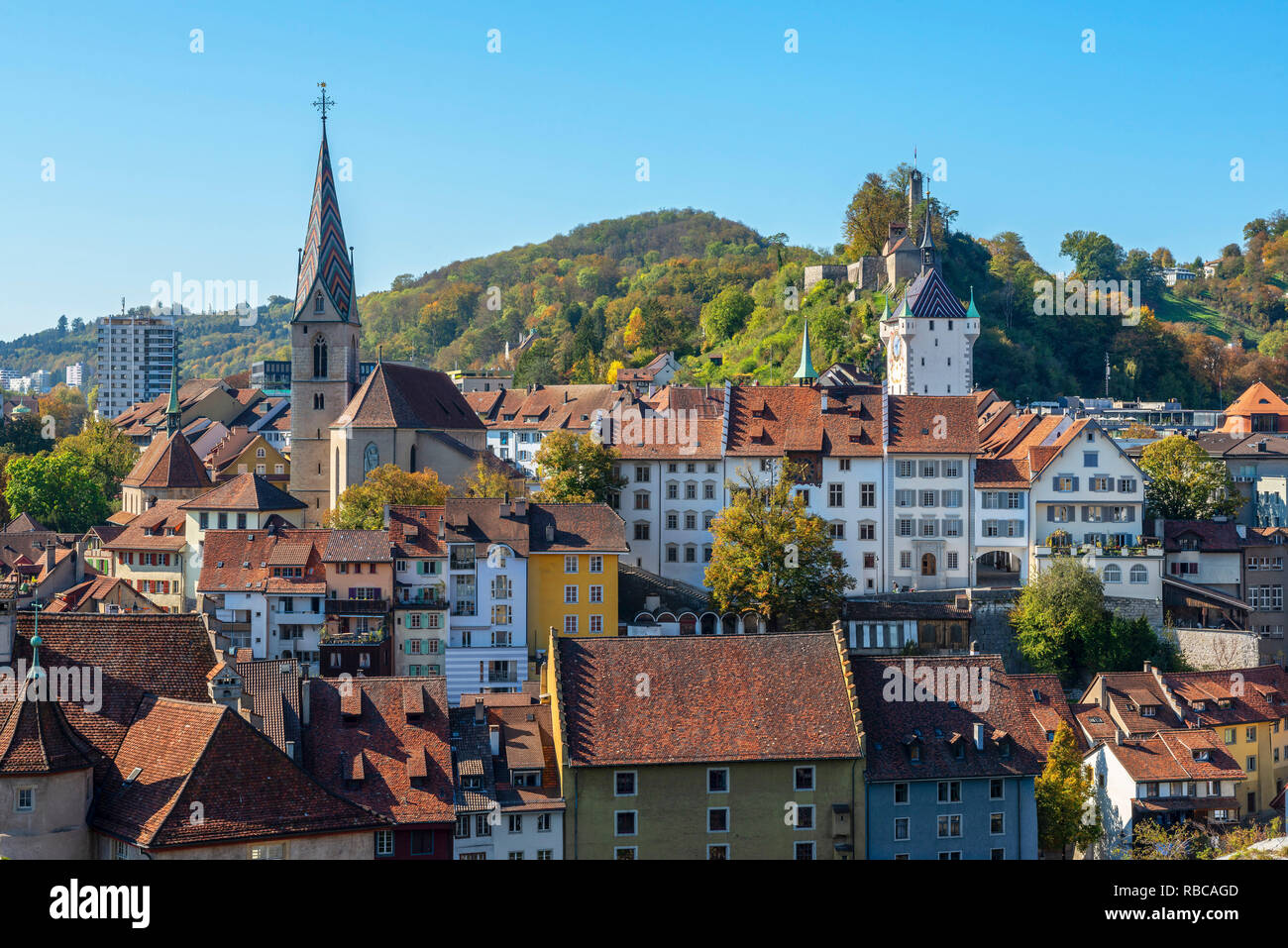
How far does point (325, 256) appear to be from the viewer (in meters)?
91.4

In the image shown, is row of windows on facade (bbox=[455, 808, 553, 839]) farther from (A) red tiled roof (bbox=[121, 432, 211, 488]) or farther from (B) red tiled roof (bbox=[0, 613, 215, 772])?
(A) red tiled roof (bbox=[121, 432, 211, 488])

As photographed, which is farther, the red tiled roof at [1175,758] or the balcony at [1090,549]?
the balcony at [1090,549]

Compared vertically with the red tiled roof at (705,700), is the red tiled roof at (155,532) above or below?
above

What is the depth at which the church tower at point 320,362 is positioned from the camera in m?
88.9

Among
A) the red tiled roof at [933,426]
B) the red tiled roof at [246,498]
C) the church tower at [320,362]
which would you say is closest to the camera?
the red tiled roof at [933,426]

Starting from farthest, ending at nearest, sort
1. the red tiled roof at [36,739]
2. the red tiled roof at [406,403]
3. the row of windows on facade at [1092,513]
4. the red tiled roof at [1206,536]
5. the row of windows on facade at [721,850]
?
1. the red tiled roof at [406,403]
2. the red tiled roof at [1206,536]
3. the row of windows on facade at [1092,513]
4. the row of windows on facade at [721,850]
5. the red tiled roof at [36,739]

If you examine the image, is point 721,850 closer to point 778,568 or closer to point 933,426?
point 778,568

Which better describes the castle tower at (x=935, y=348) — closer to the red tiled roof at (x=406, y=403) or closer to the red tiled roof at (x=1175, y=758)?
the red tiled roof at (x=406, y=403)

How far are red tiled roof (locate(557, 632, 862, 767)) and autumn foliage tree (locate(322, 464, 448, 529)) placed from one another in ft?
91.6

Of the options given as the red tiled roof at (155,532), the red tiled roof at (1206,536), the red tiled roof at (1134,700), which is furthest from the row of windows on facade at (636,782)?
the red tiled roof at (155,532)

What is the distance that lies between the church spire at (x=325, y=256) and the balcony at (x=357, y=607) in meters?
35.4

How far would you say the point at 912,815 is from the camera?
4022 centimetres

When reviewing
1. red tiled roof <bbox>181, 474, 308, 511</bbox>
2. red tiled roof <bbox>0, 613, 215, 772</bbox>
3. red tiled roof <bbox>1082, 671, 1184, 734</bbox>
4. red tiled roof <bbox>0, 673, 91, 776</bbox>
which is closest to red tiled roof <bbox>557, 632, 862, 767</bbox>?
red tiled roof <bbox>0, 613, 215, 772</bbox>

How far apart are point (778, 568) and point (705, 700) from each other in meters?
19.8
